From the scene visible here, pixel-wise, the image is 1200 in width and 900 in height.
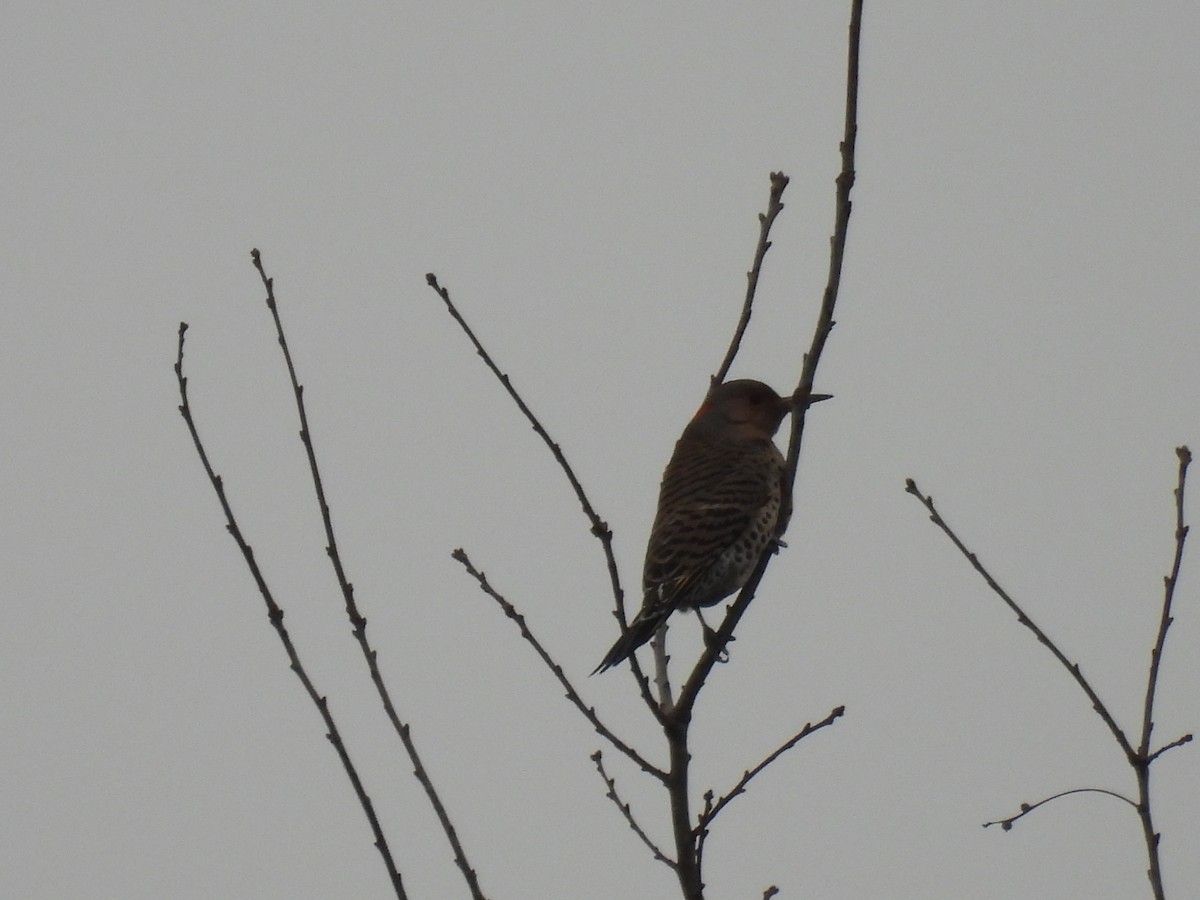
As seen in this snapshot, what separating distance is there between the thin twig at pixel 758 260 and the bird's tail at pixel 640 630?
1023mm

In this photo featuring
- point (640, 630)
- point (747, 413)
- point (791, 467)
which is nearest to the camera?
point (791, 467)

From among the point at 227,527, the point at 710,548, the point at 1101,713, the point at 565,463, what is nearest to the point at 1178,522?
the point at 1101,713

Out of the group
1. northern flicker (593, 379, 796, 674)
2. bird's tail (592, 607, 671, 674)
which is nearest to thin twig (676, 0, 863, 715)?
bird's tail (592, 607, 671, 674)

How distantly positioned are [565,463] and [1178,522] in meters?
1.62

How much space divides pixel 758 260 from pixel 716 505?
203 centimetres

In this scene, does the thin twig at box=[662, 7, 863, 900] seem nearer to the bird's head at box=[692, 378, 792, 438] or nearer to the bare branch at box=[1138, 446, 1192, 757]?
the bare branch at box=[1138, 446, 1192, 757]

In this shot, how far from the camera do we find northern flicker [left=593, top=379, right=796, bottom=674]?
6.22 meters

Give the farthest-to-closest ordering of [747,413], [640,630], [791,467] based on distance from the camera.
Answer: [747,413], [640,630], [791,467]

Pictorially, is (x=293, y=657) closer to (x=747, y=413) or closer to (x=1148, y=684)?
(x=1148, y=684)

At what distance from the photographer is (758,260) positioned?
479 centimetres

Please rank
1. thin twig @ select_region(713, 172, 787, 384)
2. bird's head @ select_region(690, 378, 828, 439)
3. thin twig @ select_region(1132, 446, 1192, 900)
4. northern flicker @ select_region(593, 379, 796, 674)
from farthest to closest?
bird's head @ select_region(690, 378, 828, 439) < northern flicker @ select_region(593, 379, 796, 674) < thin twig @ select_region(713, 172, 787, 384) < thin twig @ select_region(1132, 446, 1192, 900)

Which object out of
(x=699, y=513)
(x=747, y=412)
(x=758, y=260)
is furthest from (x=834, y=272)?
(x=747, y=412)

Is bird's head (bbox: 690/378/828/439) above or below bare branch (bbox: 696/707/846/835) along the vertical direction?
above

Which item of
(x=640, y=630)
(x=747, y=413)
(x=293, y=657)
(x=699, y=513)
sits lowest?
(x=293, y=657)
